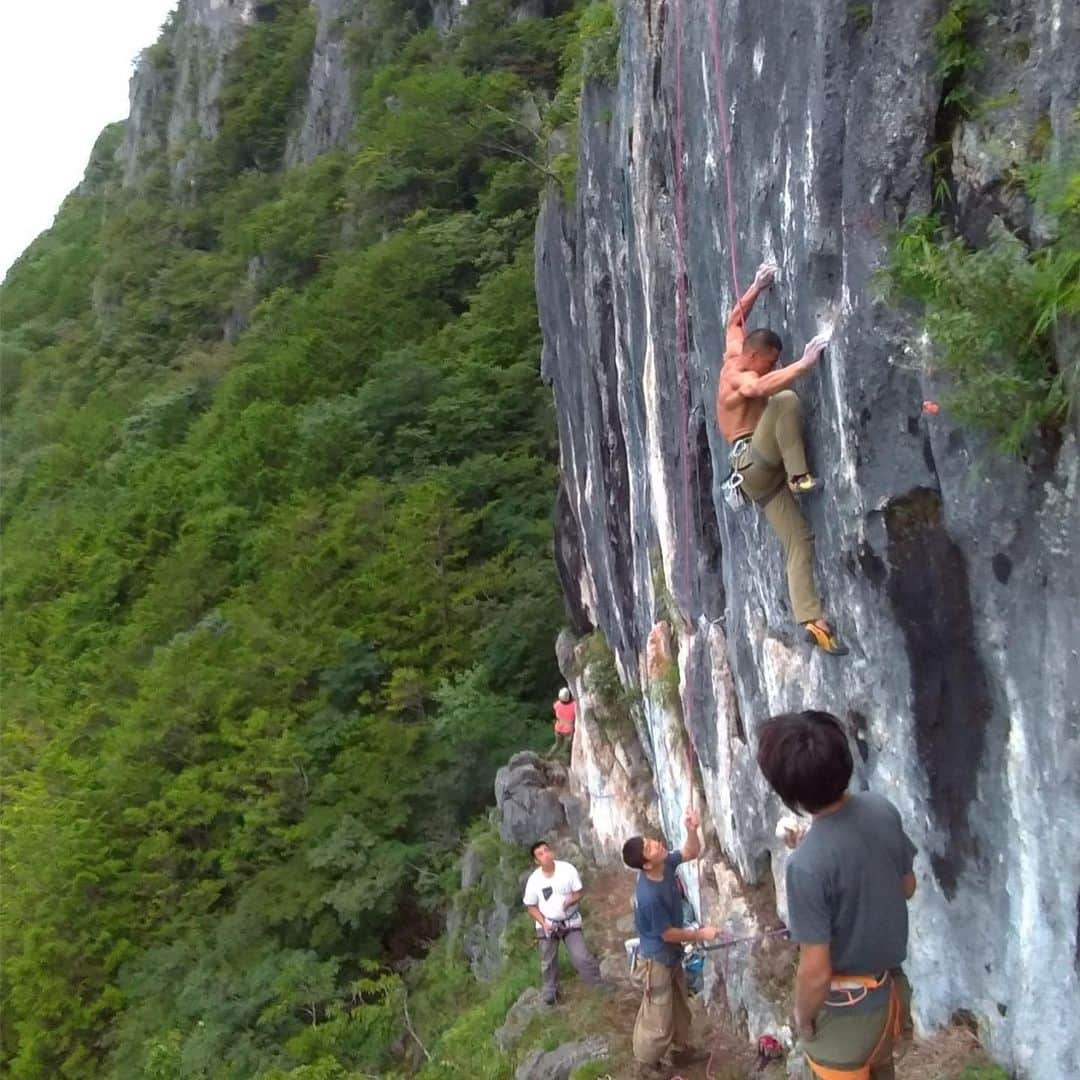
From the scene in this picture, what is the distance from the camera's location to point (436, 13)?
104ft

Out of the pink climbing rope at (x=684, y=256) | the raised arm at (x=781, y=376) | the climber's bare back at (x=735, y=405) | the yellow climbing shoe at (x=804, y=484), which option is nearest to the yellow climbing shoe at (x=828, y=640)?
the yellow climbing shoe at (x=804, y=484)

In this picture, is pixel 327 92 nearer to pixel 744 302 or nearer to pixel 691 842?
pixel 744 302

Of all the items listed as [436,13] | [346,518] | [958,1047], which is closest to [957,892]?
[958,1047]

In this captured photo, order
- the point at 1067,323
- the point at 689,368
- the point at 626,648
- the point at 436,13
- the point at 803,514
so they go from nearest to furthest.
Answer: the point at 1067,323
the point at 803,514
the point at 689,368
the point at 626,648
the point at 436,13

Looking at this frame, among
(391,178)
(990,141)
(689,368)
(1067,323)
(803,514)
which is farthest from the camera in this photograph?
(391,178)

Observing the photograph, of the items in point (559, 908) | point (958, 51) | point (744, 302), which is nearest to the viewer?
point (958, 51)

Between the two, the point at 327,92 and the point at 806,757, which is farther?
the point at 327,92

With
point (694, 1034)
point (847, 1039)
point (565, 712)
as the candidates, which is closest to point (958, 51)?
point (847, 1039)

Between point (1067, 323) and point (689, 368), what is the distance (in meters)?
3.58

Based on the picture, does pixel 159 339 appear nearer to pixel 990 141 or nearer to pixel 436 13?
pixel 436 13

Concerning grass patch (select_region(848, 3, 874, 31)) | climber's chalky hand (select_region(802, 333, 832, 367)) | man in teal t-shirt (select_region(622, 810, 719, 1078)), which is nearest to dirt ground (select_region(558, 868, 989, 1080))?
man in teal t-shirt (select_region(622, 810, 719, 1078))

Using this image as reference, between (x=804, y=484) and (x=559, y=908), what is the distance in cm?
480

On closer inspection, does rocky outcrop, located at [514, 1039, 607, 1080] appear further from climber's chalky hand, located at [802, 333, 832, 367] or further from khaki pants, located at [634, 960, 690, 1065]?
climber's chalky hand, located at [802, 333, 832, 367]

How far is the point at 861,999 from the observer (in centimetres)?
322
